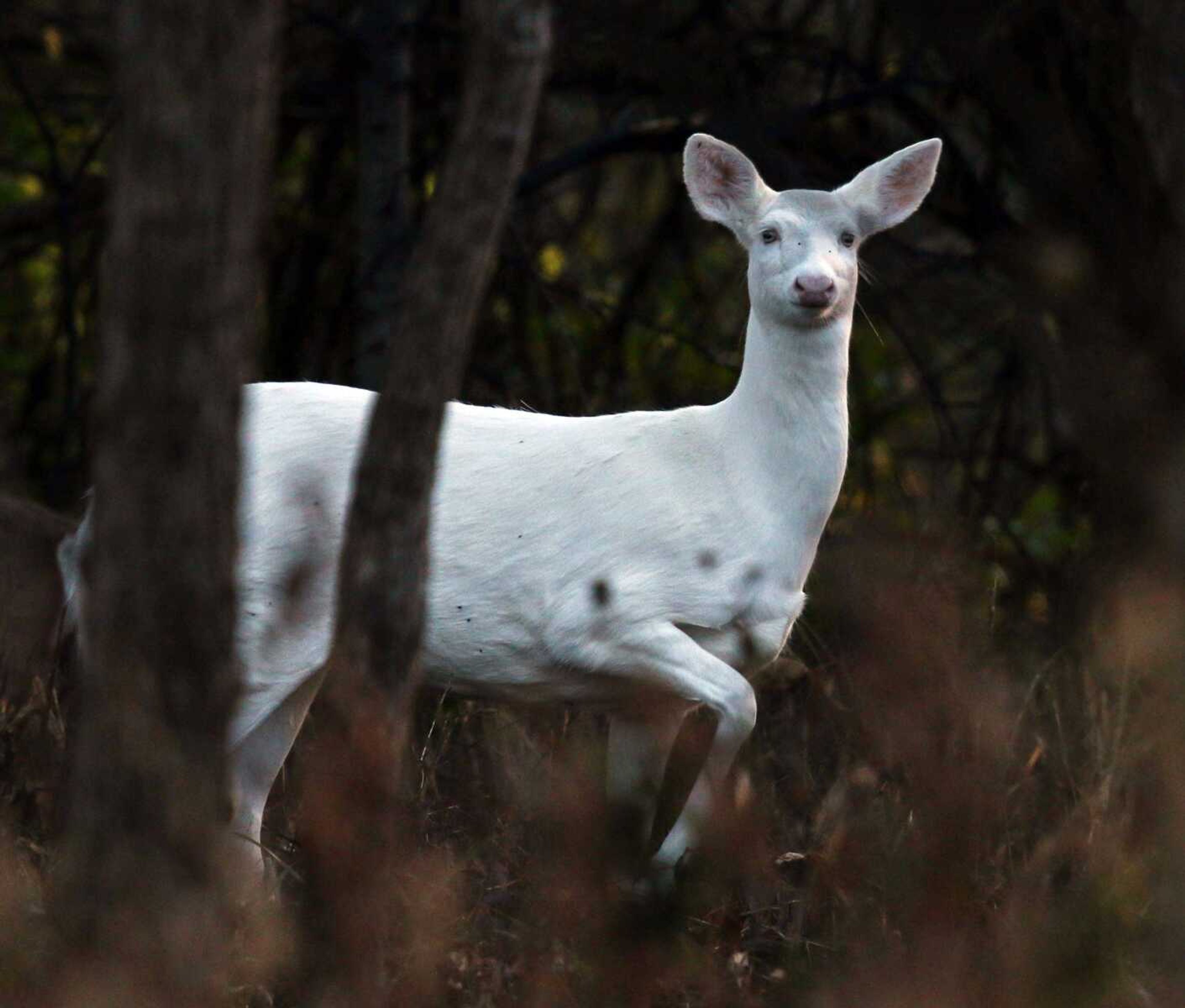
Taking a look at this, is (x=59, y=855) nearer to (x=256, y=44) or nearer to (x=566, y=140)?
(x=256, y=44)

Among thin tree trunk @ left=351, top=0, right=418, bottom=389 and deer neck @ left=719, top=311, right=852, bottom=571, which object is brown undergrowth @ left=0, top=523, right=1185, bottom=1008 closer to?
deer neck @ left=719, top=311, right=852, bottom=571

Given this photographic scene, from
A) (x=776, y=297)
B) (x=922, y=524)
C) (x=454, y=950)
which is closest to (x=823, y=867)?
(x=454, y=950)

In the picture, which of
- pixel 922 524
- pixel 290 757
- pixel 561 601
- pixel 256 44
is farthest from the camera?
pixel 922 524

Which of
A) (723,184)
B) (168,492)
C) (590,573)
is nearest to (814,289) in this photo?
(723,184)

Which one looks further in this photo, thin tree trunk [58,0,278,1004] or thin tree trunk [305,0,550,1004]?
thin tree trunk [305,0,550,1004]

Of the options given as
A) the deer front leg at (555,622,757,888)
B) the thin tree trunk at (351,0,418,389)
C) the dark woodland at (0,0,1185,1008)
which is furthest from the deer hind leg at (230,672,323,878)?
the thin tree trunk at (351,0,418,389)

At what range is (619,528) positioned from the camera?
5121 mm

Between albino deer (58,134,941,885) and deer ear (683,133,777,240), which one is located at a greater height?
deer ear (683,133,777,240)

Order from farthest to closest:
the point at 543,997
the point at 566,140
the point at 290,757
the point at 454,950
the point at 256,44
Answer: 1. the point at 566,140
2. the point at 290,757
3. the point at 454,950
4. the point at 543,997
5. the point at 256,44

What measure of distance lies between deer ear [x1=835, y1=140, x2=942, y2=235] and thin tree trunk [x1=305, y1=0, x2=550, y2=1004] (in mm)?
2173

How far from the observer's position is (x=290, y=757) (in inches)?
233

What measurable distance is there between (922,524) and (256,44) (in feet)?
13.4

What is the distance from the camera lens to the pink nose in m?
5.03

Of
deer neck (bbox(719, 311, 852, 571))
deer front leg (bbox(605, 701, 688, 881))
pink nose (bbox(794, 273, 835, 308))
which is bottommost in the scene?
deer front leg (bbox(605, 701, 688, 881))
